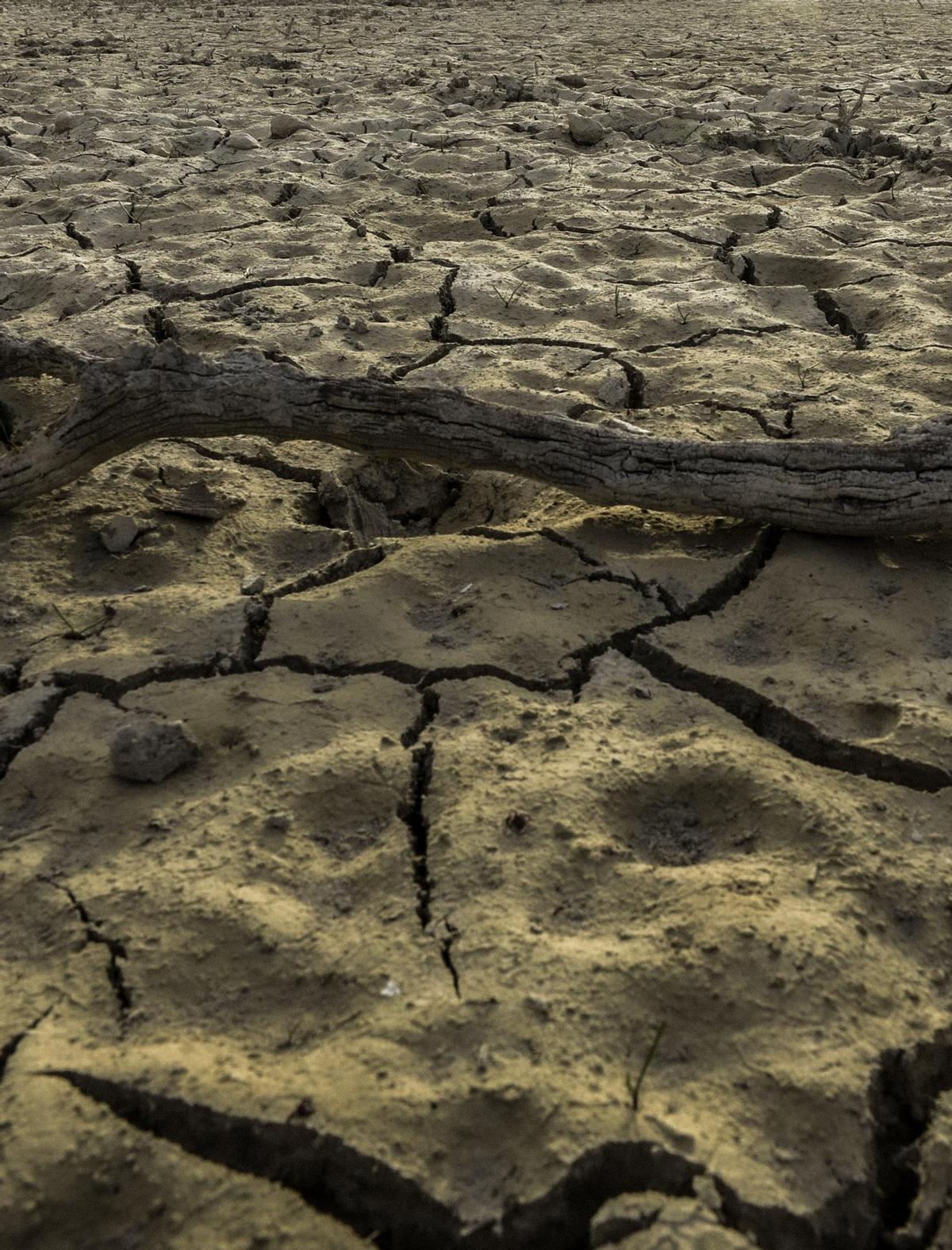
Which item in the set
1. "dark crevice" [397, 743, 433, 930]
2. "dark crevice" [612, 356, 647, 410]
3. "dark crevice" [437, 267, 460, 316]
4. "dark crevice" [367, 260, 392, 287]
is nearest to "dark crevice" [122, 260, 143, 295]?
"dark crevice" [367, 260, 392, 287]

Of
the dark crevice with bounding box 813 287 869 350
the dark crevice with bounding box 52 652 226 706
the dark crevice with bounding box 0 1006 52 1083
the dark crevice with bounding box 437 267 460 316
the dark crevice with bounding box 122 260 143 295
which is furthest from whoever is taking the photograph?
the dark crevice with bounding box 122 260 143 295

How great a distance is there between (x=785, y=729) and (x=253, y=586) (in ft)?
3.71

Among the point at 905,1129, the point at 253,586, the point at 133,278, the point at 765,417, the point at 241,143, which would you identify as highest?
the point at 241,143

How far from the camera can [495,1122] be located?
1.16m

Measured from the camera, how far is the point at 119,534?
7.45 ft

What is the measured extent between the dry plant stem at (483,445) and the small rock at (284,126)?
11.7 ft

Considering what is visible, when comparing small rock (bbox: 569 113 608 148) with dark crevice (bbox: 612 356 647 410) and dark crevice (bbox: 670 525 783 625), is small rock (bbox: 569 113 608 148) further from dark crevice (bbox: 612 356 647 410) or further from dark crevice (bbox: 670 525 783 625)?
dark crevice (bbox: 670 525 783 625)

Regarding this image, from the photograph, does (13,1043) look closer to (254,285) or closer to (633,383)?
(633,383)

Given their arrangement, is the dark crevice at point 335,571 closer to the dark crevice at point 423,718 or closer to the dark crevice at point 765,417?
the dark crevice at point 423,718

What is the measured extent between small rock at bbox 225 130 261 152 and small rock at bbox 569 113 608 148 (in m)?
1.67

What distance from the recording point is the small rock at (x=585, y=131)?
523cm

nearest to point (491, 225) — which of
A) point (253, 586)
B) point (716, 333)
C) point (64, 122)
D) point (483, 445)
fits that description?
point (716, 333)

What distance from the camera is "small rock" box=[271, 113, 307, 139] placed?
5.30m

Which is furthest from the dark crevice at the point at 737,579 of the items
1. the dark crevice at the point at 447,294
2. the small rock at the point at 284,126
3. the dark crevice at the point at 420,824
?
the small rock at the point at 284,126
